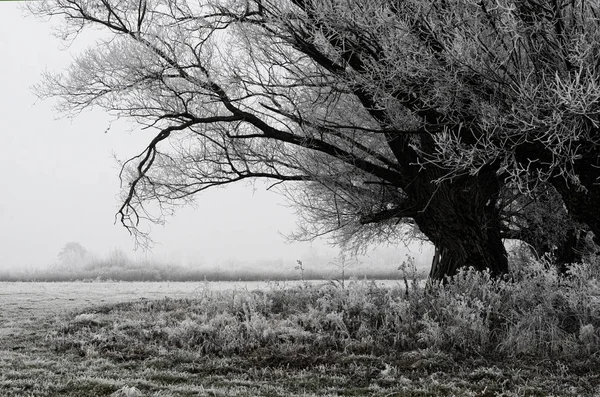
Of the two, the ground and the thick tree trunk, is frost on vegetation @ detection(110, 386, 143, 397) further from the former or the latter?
the thick tree trunk

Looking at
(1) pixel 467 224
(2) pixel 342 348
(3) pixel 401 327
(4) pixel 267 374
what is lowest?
(4) pixel 267 374

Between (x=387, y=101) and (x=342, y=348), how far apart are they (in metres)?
4.23

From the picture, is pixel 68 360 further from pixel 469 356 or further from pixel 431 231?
pixel 431 231

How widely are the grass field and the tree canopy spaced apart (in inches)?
73.3

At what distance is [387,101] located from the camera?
10.0 metres

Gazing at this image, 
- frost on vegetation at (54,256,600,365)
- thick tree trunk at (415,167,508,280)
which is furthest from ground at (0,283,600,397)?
Result: thick tree trunk at (415,167,508,280)

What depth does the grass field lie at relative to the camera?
6391mm

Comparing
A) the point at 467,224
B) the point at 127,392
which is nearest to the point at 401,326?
the point at 467,224

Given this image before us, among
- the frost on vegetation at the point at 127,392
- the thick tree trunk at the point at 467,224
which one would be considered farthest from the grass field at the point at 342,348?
the thick tree trunk at the point at 467,224

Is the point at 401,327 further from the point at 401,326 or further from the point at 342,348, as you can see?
the point at 342,348

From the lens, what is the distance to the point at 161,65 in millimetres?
11859

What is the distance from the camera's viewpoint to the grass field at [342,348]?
21.0 feet

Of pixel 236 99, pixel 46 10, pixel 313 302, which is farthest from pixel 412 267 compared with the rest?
pixel 46 10

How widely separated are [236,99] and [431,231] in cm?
471
